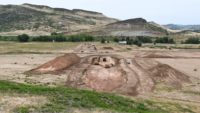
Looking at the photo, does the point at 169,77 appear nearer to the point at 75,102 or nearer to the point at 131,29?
the point at 75,102

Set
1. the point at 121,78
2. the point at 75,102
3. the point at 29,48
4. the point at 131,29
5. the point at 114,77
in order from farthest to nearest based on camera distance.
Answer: the point at 131,29, the point at 29,48, the point at 114,77, the point at 121,78, the point at 75,102

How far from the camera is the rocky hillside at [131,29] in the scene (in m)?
162

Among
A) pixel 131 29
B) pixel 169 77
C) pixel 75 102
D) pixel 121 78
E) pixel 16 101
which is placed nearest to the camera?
pixel 16 101

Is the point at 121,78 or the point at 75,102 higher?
the point at 75,102

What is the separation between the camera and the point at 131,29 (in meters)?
169

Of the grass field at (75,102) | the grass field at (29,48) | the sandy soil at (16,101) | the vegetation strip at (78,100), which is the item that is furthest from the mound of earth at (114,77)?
the grass field at (29,48)

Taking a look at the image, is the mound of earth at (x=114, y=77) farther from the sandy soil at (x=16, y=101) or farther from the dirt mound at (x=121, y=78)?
the sandy soil at (x=16, y=101)

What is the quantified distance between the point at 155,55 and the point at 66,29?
361ft

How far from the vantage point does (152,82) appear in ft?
140

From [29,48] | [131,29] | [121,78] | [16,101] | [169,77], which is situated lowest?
[29,48]

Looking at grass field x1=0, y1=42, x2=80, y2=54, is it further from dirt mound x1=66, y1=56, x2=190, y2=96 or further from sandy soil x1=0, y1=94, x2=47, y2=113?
→ sandy soil x1=0, y1=94, x2=47, y2=113

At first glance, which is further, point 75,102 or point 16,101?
point 75,102

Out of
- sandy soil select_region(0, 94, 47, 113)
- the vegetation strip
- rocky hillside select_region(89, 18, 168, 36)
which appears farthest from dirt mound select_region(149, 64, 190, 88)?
rocky hillside select_region(89, 18, 168, 36)

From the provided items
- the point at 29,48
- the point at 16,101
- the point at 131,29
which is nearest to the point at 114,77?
the point at 16,101
